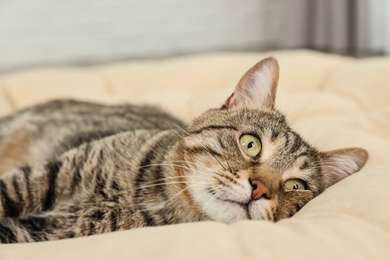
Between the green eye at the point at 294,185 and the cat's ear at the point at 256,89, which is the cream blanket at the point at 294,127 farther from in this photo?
the cat's ear at the point at 256,89

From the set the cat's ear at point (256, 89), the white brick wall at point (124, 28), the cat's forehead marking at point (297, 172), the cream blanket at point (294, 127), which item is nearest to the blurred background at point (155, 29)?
the white brick wall at point (124, 28)

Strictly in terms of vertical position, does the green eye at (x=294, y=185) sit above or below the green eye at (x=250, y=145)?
below

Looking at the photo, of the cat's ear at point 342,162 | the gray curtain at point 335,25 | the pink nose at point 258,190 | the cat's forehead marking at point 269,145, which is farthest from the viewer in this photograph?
the gray curtain at point 335,25

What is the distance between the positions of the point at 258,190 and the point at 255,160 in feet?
0.36

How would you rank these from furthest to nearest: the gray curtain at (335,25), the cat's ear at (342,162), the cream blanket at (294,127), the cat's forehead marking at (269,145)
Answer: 1. the gray curtain at (335,25)
2. the cat's ear at (342,162)
3. the cat's forehead marking at (269,145)
4. the cream blanket at (294,127)

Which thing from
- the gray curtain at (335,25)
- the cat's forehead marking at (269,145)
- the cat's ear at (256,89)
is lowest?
the gray curtain at (335,25)

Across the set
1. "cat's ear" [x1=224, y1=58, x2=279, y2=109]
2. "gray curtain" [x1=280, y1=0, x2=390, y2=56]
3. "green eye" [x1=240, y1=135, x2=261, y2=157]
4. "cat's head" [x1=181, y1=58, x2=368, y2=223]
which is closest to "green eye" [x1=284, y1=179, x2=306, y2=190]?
"cat's head" [x1=181, y1=58, x2=368, y2=223]

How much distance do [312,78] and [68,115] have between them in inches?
44.6

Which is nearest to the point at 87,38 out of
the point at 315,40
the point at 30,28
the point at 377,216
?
the point at 30,28

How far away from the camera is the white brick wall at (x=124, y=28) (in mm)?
3934

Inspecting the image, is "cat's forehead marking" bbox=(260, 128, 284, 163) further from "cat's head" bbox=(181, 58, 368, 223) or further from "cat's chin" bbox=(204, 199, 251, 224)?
"cat's chin" bbox=(204, 199, 251, 224)

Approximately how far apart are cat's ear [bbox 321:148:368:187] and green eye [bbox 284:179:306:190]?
0.11 m

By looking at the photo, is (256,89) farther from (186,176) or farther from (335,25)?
(335,25)

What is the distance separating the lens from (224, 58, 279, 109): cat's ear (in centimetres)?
140
